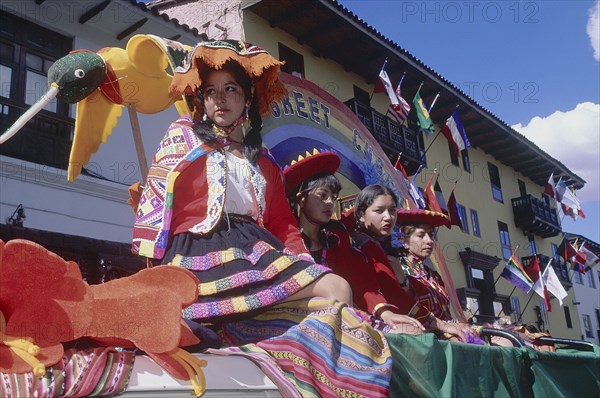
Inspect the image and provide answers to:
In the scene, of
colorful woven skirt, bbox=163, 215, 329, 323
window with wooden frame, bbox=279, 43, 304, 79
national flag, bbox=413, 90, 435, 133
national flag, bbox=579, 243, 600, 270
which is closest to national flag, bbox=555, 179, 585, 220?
national flag, bbox=579, 243, 600, 270

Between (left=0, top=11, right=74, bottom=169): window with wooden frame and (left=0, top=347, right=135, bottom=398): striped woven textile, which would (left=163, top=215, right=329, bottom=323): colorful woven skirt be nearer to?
(left=0, top=347, right=135, bottom=398): striped woven textile

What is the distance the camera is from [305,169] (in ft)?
12.9

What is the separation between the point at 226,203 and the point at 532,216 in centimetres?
2447

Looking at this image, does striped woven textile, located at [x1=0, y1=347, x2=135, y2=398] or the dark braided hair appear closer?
striped woven textile, located at [x1=0, y1=347, x2=135, y2=398]

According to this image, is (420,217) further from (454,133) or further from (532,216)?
(532,216)

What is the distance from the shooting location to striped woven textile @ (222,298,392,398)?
5.98 ft

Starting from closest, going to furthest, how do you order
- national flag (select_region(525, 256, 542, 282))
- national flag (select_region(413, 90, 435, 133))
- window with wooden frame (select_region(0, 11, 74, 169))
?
window with wooden frame (select_region(0, 11, 74, 169)) < national flag (select_region(413, 90, 435, 133)) < national flag (select_region(525, 256, 542, 282))

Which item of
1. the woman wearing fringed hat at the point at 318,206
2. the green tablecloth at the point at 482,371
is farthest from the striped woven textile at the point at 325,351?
the woman wearing fringed hat at the point at 318,206

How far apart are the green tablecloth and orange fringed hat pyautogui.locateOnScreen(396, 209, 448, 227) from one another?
158cm

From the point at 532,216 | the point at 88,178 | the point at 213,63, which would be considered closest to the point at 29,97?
the point at 88,178

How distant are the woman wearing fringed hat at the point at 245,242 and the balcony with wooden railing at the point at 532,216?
24.0 m

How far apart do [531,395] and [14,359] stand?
7.87ft

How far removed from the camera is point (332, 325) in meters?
1.99

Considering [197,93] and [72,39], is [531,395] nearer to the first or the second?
[197,93]
